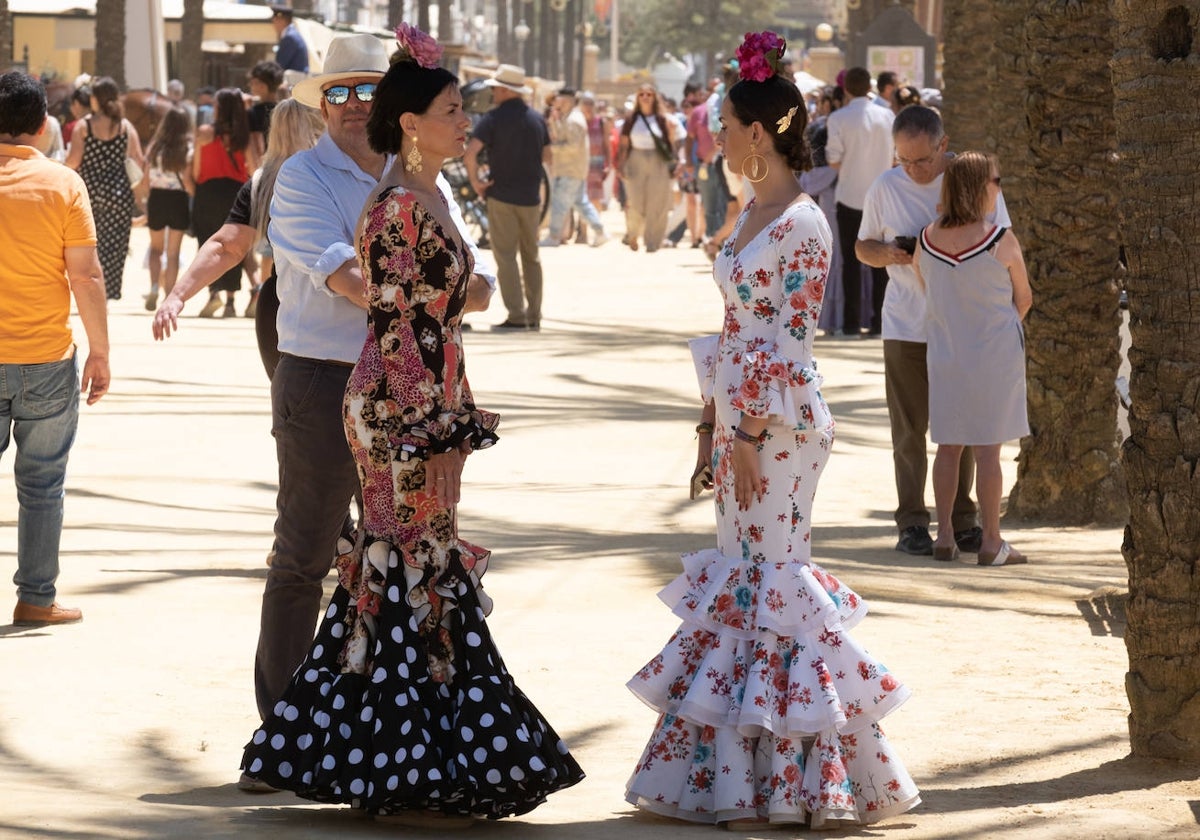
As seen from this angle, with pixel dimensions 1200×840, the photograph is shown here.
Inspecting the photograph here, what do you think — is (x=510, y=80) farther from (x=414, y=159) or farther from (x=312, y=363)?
(x=414, y=159)

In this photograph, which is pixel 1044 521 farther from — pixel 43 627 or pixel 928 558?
pixel 43 627

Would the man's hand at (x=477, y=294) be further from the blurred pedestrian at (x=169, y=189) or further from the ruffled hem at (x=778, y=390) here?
the blurred pedestrian at (x=169, y=189)

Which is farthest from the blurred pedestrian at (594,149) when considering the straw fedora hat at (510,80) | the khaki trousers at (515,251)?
the khaki trousers at (515,251)

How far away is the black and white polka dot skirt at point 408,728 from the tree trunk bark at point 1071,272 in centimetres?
542

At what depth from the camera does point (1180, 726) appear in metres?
5.60

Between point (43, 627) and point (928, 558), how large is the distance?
375 cm

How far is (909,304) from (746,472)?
3780 mm

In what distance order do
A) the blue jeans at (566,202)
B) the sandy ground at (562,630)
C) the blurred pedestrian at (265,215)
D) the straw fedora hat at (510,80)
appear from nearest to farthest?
the sandy ground at (562,630) < the blurred pedestrian at (265,215) < the straw fedora hat at (510,80) < the blue jeans at (566,202)

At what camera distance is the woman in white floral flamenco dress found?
191 inches

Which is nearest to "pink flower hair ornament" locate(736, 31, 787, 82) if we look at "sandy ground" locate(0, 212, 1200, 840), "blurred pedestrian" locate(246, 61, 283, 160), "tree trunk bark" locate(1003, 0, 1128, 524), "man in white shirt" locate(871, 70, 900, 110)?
"sandy ground" locate(0, 212, 1200, 840)

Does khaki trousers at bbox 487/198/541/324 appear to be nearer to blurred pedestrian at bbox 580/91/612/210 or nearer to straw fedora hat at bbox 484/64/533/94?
straw fedora hat at bbox 484/64/533/94

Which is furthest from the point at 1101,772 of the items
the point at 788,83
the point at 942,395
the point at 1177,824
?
the point at 942,395

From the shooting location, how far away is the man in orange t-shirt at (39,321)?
6.89 m

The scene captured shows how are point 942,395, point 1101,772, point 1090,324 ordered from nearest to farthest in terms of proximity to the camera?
1. point 1101,772
2. point 942,395
3. point 1090,324
